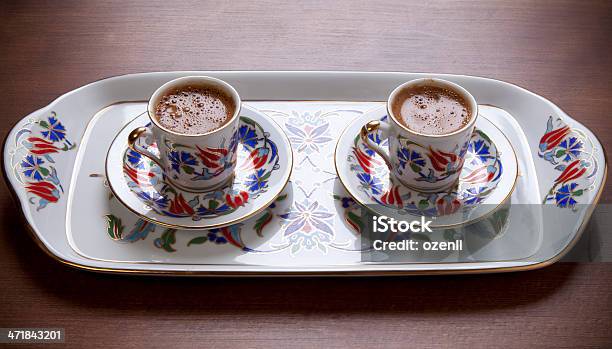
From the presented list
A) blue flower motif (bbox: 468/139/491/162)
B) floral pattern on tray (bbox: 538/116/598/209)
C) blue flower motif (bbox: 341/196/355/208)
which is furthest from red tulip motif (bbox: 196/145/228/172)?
floral pattern on tray (bbox: 538/116/598/209)

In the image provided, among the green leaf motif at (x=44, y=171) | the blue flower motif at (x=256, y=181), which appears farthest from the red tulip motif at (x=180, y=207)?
the green leaf motif at (x=44, y=171)

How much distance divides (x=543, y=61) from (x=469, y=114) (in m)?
0.41

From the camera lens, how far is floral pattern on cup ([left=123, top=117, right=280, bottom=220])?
3.21 ft

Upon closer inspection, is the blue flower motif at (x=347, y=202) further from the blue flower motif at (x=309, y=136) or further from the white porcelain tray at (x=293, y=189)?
the blue flower motif at (x=309, y=136)

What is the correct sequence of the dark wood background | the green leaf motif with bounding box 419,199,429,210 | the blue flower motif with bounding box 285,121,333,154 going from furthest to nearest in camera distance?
the blue flower motif with bounding box 285,121,333,154 → the green leaf motif with bounding box 419,199,429,210 → the dark wood background

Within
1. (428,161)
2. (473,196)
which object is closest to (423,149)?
(428,161)

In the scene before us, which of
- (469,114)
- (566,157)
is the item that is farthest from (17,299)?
(566,157)

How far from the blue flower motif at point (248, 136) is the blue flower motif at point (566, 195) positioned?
0.51 metres

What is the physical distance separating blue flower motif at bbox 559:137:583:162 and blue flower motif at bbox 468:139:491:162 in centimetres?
13

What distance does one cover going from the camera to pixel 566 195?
1.02 m

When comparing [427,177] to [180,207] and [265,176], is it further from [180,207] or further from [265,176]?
[180,207]

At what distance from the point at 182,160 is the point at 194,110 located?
0.31 feet

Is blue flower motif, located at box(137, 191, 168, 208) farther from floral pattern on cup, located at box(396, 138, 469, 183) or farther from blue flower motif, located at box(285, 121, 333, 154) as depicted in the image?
floral pattern on cup, located at box(396, 138, 469, 183)

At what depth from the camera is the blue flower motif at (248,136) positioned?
109 cm
